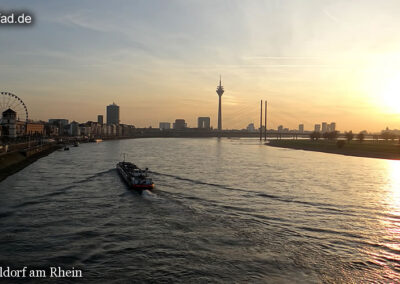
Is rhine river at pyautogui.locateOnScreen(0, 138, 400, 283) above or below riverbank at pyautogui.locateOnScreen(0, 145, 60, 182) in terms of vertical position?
below

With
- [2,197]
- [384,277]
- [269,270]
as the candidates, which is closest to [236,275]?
[269,270]

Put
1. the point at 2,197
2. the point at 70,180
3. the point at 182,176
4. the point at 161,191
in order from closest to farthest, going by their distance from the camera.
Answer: the point at 2,197 < the point at 161,191 < the point at 70,180 < the point at 182,176

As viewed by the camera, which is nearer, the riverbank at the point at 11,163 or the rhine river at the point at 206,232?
the rhine river at the point at 206,232

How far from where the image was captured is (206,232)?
71.8ft

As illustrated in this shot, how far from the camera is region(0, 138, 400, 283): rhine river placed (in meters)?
16.6

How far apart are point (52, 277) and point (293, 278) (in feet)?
37.7

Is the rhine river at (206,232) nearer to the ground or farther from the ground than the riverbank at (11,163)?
nearer to the ground

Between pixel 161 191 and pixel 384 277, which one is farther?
pixel 161 191

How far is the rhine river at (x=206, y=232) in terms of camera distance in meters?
16.6

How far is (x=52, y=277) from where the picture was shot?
15.5 metres

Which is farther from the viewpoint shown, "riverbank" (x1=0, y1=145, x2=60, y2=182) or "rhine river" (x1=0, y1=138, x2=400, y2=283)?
"riverbank" (x1=0, y1=145, x2=60, y2=182)

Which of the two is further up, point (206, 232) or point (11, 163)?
point (11, 163)

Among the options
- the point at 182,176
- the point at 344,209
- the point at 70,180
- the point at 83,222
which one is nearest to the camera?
the point at 83,222

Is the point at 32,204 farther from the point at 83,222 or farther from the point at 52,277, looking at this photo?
the point at 52,277
